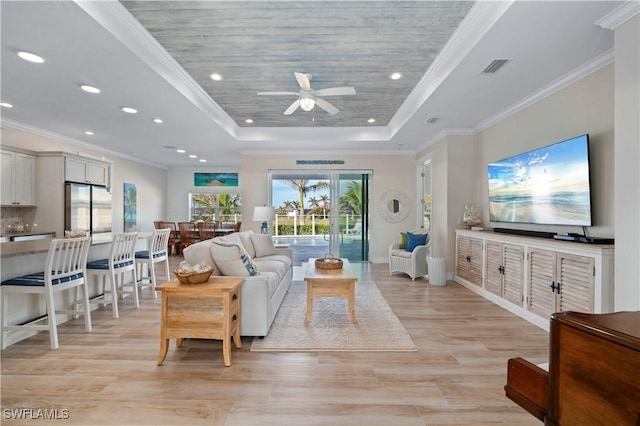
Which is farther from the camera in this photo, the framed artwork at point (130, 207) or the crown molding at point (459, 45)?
the framed artwork at point (130, 207)

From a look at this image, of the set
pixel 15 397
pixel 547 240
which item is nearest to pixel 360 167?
pixel 547 240

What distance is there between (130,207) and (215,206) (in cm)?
253

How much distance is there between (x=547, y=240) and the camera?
10.3 feet

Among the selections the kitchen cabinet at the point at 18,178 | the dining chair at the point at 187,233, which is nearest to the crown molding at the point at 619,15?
the kitchen cabinet at the point at 18,178

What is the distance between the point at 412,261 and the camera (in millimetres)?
5324

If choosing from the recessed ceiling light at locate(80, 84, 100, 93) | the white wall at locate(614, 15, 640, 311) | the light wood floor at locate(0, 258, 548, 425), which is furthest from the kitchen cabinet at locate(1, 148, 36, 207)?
the white wall at locate(614, 15, 640, 311)

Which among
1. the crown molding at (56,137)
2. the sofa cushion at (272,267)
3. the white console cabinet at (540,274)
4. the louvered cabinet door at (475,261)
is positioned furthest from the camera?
the crown molding at (56,137)

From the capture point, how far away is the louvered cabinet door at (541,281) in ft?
10.1

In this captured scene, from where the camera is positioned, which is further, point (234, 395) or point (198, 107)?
point (198, 107)

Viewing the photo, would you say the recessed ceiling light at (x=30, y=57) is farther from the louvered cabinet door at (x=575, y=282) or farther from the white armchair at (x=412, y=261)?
the white armchair at (x=412, y=261)

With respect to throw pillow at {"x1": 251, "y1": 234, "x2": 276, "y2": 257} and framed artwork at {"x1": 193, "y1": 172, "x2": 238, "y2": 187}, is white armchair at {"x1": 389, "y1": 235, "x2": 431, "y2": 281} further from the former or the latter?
framed artwork at {"x1": 193, "y1": 172, "x2": 238, "y2": 187}

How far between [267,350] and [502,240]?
316 centimetres

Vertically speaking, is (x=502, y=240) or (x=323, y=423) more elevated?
(x=502, y=240)

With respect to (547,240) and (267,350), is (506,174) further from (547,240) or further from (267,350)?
(267,350)
